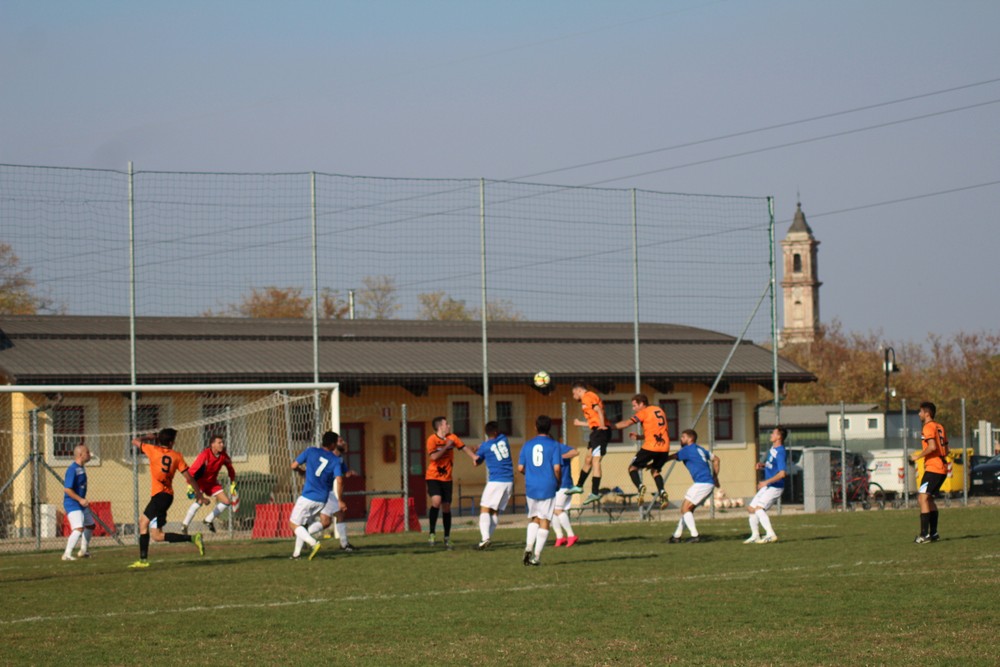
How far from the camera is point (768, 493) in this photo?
69.8 feet

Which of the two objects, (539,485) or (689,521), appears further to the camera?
(689,521)

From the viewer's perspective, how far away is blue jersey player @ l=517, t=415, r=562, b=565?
1725cm

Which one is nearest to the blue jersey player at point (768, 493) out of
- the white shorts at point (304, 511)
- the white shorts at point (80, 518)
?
the white shorts at point (304, 511)

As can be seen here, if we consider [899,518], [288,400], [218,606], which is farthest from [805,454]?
[218,606]

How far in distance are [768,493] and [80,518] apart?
10293 millimetres

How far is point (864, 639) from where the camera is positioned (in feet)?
33.5

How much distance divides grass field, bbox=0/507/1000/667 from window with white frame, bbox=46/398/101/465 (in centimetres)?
776

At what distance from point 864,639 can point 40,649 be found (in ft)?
20.1

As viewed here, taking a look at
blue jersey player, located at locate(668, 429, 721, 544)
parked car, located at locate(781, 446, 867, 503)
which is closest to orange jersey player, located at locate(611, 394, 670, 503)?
blue jersey player, located at locate(668, 429, 721, 544)

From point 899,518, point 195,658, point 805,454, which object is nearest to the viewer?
point 195,658

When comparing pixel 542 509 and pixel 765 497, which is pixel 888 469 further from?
pixel 542 509

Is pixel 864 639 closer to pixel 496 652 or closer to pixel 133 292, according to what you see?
pixel 496 652

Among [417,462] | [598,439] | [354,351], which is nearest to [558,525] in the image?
[598,439]

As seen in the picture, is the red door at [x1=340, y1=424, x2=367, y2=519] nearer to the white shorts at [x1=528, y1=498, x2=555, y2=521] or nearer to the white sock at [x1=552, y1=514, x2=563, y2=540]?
the white sock at [x1=552, y1=514, x2=563, y2=540]
